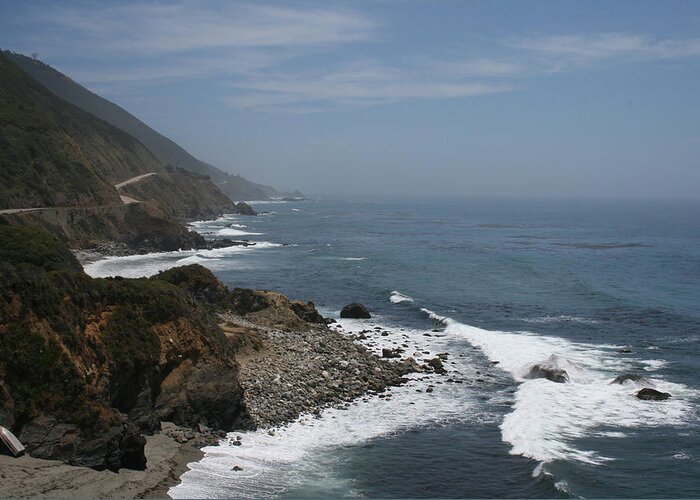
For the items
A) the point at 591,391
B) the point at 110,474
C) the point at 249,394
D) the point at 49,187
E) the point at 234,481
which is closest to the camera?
the point at 110,474

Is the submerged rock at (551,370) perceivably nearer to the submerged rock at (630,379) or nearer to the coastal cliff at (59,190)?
the submerged rock at (630,379)

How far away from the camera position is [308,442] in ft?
80.1

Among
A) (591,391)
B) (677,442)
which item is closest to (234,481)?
(677,442)

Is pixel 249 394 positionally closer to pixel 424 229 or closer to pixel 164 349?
pixel 164 349

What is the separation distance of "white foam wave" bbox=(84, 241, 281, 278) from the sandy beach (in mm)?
40173

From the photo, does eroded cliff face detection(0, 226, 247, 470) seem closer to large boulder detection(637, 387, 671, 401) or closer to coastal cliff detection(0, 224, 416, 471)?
coastal cliff detection(0, 224, 416, 471)

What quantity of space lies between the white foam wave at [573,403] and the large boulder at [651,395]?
0.29 m

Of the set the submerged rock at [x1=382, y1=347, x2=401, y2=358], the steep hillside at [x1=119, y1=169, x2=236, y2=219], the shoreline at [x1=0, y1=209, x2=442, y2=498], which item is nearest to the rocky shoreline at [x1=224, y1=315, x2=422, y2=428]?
the shoreline at [x1=0, y1=209, x2=442, y2=498]

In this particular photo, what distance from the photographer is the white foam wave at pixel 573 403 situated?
25.3m

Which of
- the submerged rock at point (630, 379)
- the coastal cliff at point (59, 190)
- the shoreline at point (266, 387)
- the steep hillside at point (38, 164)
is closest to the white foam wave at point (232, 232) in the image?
the coastal cliff at point (59, 190)

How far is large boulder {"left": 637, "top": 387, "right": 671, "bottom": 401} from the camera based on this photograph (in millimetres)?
30186

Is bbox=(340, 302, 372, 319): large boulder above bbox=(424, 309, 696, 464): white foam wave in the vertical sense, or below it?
above

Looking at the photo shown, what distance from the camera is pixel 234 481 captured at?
20.3 meters

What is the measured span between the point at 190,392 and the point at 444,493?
9271 millimetres
